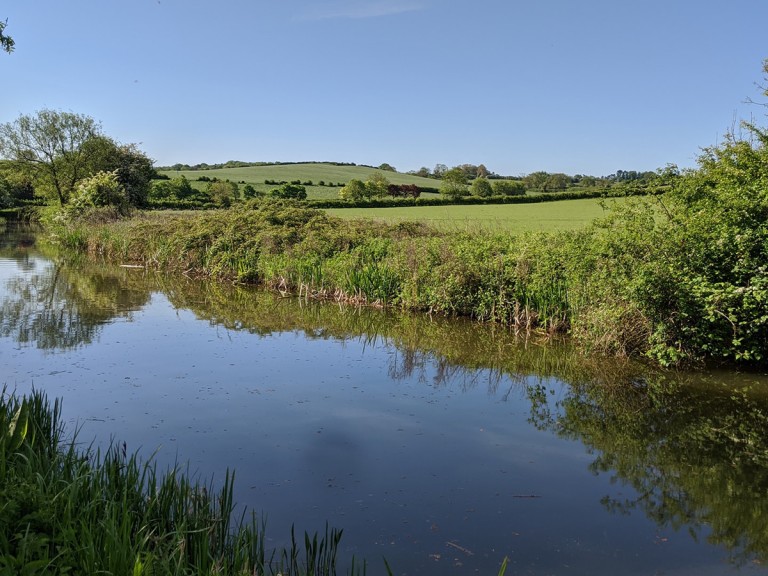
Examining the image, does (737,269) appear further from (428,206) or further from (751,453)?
(428,206)

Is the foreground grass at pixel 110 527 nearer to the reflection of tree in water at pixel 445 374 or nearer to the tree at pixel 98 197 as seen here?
the reflection of tree in water at pixel 445 374

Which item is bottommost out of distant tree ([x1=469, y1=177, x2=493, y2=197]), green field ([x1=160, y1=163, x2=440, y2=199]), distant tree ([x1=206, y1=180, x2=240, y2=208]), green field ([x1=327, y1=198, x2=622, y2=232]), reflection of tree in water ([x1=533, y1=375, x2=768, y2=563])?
reflection of tree in water ([x1=533, y1=375, x2=768, y2=563])

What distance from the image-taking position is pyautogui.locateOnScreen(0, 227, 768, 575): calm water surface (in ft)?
18.1

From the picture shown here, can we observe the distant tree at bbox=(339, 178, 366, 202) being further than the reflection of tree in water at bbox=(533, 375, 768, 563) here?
Yes

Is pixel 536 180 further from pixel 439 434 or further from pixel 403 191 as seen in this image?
pixel 439 434

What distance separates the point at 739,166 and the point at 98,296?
16.6 meters

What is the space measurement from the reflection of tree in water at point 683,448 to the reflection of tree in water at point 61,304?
9400 mm

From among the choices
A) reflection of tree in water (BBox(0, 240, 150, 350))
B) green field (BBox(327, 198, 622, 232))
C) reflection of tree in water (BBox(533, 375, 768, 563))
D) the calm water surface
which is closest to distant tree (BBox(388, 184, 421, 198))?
green field (BBox(327, 198, 622, 232))

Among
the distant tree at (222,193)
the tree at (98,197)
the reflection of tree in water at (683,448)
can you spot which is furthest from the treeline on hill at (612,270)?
the distant tree at (222,193)

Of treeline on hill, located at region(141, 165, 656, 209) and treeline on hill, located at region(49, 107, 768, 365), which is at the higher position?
treeline on hill, located at region(141, 165, 656, 209)

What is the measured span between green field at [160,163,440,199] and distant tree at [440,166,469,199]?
5.92 m

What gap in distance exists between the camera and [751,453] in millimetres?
7523

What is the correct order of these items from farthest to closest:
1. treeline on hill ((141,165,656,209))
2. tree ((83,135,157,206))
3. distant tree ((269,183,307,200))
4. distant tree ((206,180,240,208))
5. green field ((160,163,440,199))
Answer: green field ((160,163,440,199)), distant tree ((269,183,307,200)), distant tree ((206,180,240,208)), treeline on hill ((141,165,656,209)), tree ((83,135,157,206))

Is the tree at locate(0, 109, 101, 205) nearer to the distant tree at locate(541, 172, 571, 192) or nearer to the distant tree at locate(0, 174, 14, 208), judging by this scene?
the distant tree at locate(0, 174, 14, 208)
